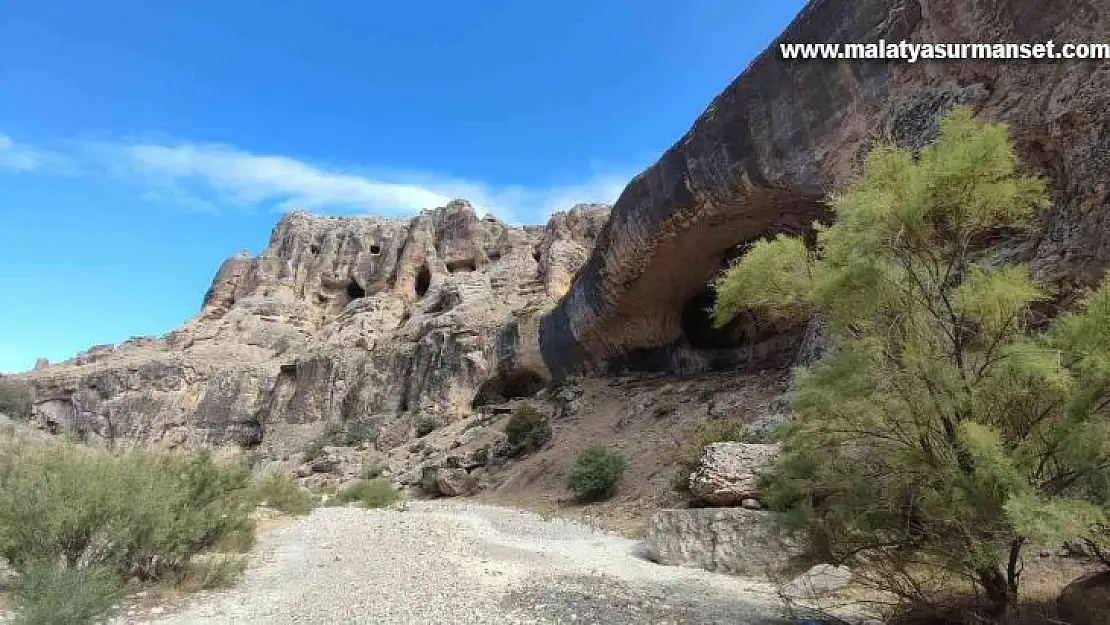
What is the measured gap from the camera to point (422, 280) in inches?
1722

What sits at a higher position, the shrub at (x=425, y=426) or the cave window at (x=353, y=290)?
the cave window at (x=353, y=290)

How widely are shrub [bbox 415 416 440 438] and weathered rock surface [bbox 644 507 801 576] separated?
19.2m

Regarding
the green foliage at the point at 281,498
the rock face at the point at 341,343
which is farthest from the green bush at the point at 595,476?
the rock face at the point at 341,343

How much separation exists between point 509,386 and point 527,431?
8.81 meters

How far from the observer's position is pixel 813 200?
40.9 feet

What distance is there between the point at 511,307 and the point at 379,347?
814cm

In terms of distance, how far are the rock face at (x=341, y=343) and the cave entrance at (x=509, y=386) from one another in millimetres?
94

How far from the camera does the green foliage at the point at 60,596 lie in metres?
3.65

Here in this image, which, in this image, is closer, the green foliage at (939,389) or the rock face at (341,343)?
the green foliage at (939,389)

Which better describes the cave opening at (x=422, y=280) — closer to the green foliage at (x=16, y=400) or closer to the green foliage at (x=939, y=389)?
the green foliage at (x=16, y=400)

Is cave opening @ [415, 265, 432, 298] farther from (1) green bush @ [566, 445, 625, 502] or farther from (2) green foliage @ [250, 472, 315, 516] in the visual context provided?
(1) green bush @ [566, 445, 625, 502]

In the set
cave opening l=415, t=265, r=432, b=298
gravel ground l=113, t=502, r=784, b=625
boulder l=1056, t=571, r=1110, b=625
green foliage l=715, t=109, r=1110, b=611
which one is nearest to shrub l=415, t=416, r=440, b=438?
gravel ground l=113, t=502, r=784, b=625

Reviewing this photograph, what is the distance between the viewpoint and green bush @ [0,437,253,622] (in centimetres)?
425

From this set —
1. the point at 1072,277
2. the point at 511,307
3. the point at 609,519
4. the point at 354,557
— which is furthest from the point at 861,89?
the point at 511,307
